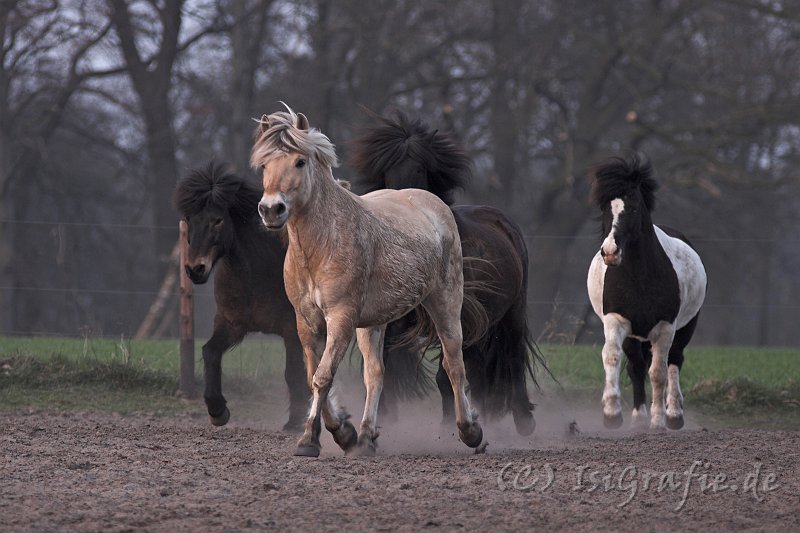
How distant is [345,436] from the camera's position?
6.50 meters

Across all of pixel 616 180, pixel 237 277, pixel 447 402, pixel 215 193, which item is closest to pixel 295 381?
pixel 237 277

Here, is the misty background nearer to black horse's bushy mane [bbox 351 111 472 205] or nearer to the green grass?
the green grass

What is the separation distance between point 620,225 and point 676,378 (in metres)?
1.60

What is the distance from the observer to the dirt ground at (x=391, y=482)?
4652 mm

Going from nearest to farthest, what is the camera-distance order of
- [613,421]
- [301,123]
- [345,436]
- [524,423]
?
[301,123], [345,436], [613,421], [524,423]

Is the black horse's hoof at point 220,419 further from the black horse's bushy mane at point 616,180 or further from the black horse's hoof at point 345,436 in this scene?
the black horse's bushy mane at point 616,180

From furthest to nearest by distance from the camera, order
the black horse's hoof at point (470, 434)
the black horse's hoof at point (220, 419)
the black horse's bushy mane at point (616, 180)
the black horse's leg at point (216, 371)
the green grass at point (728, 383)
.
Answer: the green grass at point (728, 383) < the black horse's bushy mane at point (616, 180) < the black horse's hoof at point (220, 419) < the black horse's leg at point (216, 371) < the black horse's hoof at point (470, 434)

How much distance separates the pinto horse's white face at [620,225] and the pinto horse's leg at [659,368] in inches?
31.2

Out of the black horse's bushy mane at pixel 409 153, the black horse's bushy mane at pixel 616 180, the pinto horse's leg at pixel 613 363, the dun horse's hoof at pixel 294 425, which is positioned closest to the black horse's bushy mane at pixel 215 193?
the black horse's bushy mane at pixel 409 153

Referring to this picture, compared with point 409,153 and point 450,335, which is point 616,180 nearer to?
point 409,153

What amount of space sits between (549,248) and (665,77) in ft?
27.6

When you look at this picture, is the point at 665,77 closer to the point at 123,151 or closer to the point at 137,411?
the point at 123,151

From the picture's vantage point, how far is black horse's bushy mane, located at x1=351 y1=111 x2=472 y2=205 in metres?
8.30

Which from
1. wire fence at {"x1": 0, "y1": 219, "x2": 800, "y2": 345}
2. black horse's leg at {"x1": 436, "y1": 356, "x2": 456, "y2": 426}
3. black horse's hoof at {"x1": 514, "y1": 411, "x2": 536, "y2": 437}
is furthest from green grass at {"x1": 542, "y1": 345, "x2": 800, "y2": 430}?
black horse's leg at {"x1": 436, "y1": 356, "x2": 456, "y2": 426}
